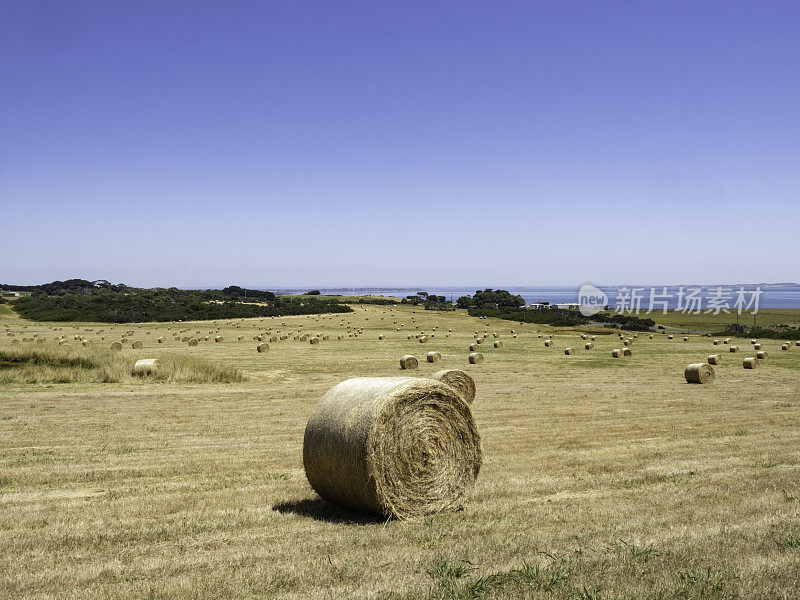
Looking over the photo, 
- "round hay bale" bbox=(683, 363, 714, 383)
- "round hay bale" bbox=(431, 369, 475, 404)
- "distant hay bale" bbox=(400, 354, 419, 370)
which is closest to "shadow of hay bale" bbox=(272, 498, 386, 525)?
"round hay bale" bbox=(431, 369, 475, 404)

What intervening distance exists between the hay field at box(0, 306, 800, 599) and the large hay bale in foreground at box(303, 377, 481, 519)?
0.34 meters

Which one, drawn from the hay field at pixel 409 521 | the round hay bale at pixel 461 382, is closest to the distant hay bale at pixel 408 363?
the hay field at pixel 409 521

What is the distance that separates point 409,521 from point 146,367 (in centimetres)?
2233

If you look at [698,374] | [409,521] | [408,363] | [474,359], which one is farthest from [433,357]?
[409,521]

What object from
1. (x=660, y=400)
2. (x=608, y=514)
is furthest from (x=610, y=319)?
(x=608, y=514)

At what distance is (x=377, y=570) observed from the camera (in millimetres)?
7055

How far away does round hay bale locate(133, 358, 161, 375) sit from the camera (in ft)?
93.4

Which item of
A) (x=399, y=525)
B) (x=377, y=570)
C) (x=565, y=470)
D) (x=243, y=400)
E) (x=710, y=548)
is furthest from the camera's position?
(x=243, y=400)

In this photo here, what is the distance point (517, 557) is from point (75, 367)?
2609 cm

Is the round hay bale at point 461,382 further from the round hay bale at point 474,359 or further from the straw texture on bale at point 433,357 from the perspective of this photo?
the straw texture on bale at point 433,357

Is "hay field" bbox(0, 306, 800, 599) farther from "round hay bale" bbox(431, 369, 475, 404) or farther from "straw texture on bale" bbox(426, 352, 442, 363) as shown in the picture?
"straw texture on bale" bbox(426, 352, 442, 363)

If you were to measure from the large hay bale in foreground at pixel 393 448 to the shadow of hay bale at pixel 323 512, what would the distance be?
138 mm

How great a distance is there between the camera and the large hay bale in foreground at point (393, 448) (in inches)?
366

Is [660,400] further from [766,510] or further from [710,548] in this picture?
[710,548]
